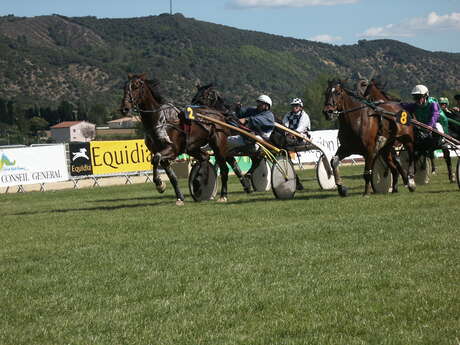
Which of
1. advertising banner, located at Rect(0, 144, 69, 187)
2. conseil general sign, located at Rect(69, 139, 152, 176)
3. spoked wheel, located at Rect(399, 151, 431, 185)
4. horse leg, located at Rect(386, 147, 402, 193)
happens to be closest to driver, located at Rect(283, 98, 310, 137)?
horse leg, located at Rect(386, 147, 402, 193)

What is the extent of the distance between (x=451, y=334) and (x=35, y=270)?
200 inches

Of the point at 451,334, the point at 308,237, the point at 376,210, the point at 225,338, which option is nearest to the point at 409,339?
the point at 451,334

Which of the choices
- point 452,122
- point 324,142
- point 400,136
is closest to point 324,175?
point 400,136

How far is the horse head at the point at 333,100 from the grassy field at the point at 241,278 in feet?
7.62

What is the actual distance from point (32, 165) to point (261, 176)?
496 inches

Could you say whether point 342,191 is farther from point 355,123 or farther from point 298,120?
point 298,120

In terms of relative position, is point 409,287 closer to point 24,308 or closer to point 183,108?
point 24,308

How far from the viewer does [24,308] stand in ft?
23.0

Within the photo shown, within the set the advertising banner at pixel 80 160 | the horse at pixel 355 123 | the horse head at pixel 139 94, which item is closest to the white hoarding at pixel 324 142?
the advertising banner at pixel 80 160

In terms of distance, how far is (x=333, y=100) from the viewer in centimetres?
1538

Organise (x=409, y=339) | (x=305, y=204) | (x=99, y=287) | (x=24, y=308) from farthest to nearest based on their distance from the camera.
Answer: (x=305, y=204) → (x=99, y=287) → (x=24, y=308) → (x=409, y=339)

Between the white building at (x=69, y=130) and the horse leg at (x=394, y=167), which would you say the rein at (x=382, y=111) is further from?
the white building at (x=69, y=130)

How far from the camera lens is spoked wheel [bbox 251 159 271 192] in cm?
1870

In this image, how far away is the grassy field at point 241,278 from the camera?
5.98 metres
